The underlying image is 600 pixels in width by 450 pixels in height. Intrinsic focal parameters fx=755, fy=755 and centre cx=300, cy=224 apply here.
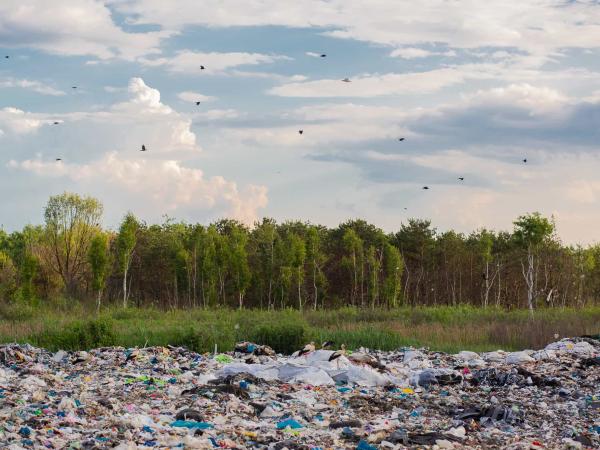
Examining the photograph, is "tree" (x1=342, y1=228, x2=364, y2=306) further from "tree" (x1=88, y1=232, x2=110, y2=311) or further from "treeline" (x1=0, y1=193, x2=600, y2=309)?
"tree" (x1=88, y1=232, x2=110, y2=311)

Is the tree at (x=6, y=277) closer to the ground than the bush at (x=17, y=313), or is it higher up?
higher up

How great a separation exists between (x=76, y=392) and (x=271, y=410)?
2429mm

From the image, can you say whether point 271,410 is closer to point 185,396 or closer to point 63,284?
point 185,396

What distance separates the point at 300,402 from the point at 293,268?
22753 mm

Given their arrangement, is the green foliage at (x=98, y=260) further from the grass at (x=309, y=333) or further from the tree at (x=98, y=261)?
the grass at (x=309, y=333)

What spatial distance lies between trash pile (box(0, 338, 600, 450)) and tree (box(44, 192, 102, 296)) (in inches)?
927

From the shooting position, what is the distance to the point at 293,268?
1231 inches

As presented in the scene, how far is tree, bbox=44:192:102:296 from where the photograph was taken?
116 ft

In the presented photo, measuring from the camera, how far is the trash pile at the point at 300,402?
22.1ft

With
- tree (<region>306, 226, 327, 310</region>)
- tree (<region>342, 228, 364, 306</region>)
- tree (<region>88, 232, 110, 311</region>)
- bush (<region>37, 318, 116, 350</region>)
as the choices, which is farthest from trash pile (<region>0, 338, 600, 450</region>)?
tree (<region>342, 228, 364, 306</region>)

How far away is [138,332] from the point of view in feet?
52.6

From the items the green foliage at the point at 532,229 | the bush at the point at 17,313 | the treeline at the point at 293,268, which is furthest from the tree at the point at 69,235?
the green foliage at the point at 532,229

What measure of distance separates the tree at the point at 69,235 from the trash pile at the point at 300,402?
23540mm

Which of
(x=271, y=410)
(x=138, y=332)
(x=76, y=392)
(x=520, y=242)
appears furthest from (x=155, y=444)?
(x=520, y=242)
